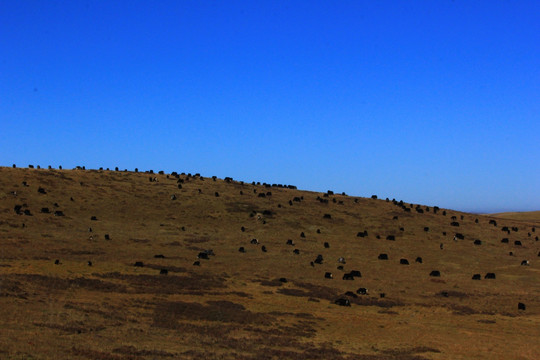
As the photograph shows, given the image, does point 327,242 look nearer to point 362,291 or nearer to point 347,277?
point 347,277

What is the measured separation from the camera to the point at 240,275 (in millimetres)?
38406

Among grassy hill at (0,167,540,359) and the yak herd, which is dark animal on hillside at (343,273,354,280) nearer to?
the yak herd

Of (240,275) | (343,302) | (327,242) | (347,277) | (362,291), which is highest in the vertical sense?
(327,242)

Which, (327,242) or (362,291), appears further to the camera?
(327,242)

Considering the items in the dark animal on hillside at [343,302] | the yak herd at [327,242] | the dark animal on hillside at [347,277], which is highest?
the yak herd at [327,242]

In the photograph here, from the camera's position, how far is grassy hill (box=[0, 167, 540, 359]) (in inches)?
856

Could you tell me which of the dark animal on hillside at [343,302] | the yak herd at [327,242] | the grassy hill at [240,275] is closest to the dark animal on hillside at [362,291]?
the yak herd at [327,242]

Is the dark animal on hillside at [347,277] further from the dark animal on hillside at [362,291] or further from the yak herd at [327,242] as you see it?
the dark animal on hillside at [362,291]

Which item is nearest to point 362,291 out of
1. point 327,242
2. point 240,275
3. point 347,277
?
point 347,277

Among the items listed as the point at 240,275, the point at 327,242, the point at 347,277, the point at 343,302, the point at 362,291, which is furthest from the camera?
the point at 327,242

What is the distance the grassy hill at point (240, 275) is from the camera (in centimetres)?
2175

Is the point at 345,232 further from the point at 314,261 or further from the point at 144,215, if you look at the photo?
the point at 144,215

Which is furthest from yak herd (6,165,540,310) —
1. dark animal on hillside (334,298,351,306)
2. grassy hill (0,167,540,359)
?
grassy hill (0,167,540,359)

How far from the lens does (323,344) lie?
22.7m
